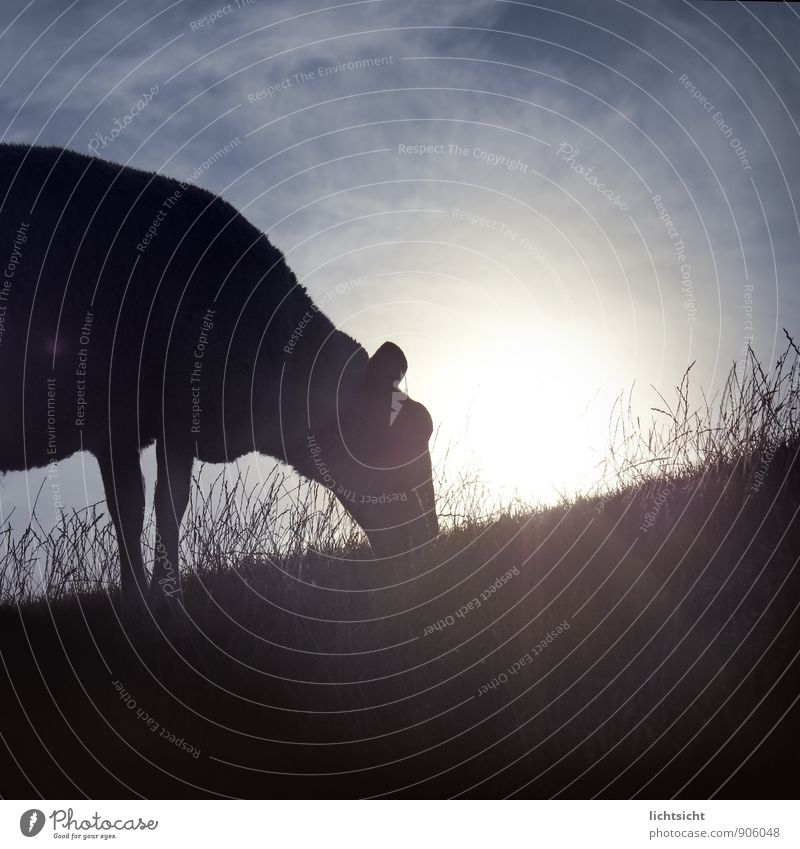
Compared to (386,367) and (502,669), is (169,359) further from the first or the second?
(502,669)

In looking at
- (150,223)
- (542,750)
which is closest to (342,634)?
(542,750)

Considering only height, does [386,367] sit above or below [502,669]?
above

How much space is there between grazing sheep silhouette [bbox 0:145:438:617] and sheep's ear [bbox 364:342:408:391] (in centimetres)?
2

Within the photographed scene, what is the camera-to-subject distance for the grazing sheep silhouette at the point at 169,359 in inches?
239

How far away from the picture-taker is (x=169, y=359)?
6355 millimetres
